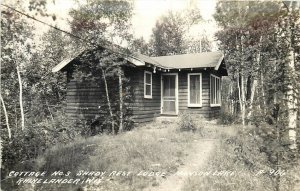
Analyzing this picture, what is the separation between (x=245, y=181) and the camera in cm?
718

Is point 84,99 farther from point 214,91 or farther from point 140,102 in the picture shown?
point 214,91

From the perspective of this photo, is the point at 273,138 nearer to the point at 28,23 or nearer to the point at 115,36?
the point at 115,36

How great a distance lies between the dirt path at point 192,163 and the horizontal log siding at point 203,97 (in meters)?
5.23

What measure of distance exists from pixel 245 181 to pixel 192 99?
1096 cm

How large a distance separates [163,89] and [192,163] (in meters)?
9.55

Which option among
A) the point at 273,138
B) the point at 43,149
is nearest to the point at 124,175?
the point at 273,138

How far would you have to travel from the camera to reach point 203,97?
17.6 m

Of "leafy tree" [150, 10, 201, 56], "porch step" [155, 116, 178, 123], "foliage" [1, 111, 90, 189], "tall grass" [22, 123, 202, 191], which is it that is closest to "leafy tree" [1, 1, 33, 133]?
"foliage" [1, 111, 90, 189]

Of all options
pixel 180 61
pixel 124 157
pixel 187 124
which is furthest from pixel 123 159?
pixel 180 61

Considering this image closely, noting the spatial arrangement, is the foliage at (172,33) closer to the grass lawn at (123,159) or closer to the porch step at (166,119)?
the porch step at (166,119)

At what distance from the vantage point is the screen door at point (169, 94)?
60.4ft

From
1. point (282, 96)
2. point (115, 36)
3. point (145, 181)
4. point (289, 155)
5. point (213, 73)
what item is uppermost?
point (115, 36)

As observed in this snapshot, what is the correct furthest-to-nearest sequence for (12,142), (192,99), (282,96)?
(192,99) → (12,142) → (282,96)

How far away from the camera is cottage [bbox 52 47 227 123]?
16.4 meters
